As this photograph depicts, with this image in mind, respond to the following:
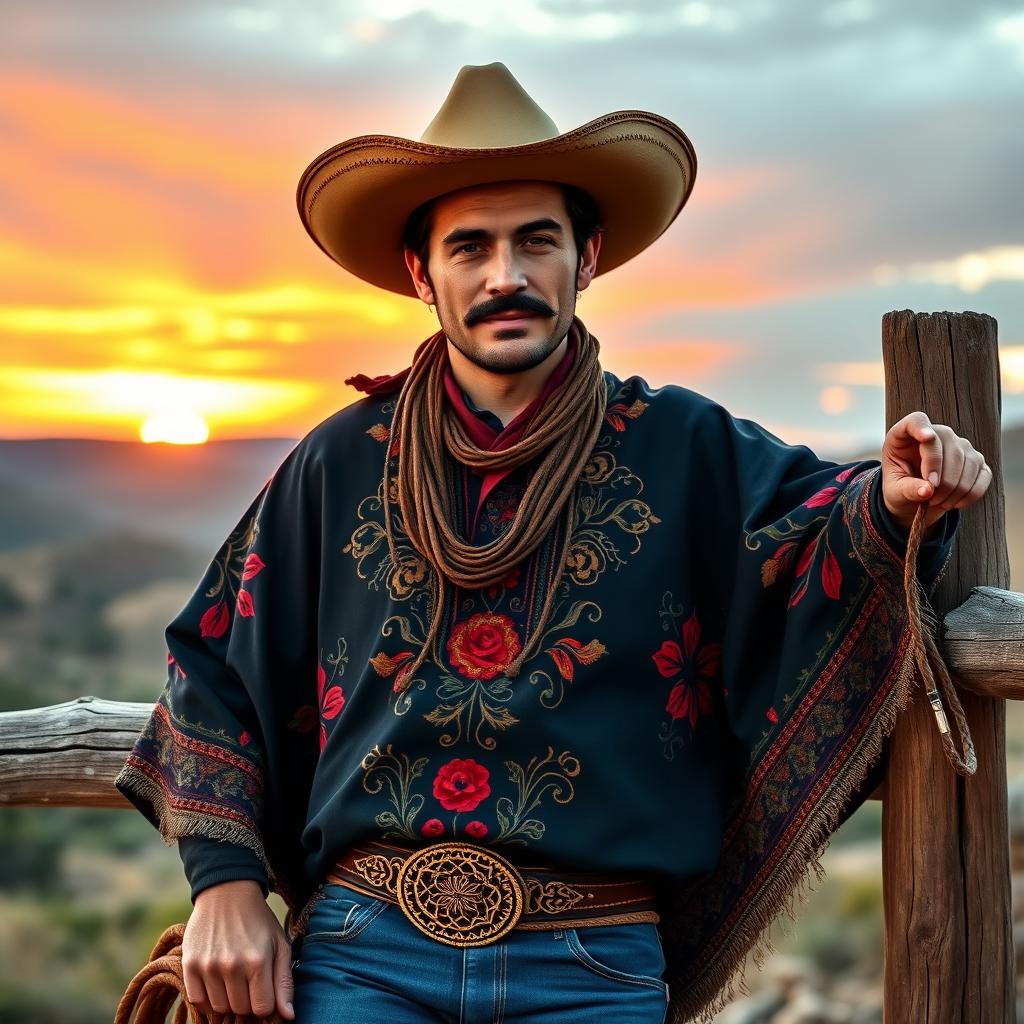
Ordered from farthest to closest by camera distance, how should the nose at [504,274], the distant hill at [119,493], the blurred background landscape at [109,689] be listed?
the distant hill at [119,493], the blurred background landscape at [109,689], the nose at [504,274]

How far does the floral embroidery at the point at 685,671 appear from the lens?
7.75ft

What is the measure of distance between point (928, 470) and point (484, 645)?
0.76 meters

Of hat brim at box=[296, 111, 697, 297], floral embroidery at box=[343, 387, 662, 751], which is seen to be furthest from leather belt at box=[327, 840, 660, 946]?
hat brim at box=[296, 111, 697, 297]

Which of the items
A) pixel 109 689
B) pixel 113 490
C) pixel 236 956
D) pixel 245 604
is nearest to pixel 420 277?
pixel 245 604

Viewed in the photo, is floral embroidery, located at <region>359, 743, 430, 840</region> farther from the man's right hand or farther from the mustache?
the mustache

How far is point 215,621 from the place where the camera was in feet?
8.64

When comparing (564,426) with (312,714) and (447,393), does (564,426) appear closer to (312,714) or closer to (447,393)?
(447,393)

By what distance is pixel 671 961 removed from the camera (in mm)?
2521

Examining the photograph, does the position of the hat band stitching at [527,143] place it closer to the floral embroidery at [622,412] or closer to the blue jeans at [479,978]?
the floral embroidery at [622,412]

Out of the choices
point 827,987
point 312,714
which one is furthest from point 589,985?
point 827,987

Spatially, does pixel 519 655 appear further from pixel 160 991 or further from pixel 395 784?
pixel 160 991

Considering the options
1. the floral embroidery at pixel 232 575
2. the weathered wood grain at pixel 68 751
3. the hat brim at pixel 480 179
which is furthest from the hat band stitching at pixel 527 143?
the weathered wood grain at pixel 68 751

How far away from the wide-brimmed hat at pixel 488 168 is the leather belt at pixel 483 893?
3.68 ft

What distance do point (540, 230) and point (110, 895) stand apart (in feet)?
69.3
